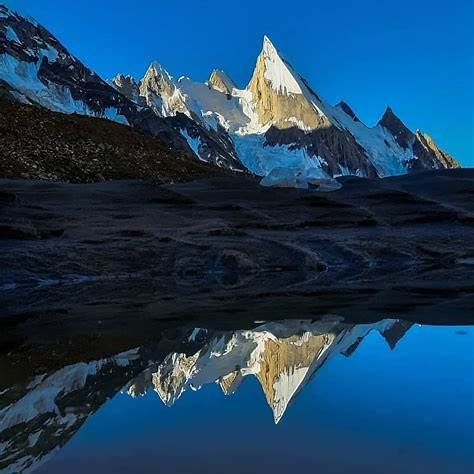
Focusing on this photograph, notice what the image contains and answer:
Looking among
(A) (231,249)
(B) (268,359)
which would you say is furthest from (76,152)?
(B) (268,359)

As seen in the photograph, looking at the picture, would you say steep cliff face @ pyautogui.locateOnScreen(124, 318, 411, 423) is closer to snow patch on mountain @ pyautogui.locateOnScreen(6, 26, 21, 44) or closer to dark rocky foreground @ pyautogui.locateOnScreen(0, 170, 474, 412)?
dark rocky foreground @ pyautogui.locateOnScreen(0, 170, 474, 412)

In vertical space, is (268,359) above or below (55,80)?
below

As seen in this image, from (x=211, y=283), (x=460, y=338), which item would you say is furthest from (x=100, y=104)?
(x=460, y=338)

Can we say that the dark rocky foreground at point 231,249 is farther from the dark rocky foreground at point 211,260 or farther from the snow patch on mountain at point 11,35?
the snow patch on mountain at point 11,35

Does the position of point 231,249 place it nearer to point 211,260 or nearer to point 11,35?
point 211,260

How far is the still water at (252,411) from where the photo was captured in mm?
4719

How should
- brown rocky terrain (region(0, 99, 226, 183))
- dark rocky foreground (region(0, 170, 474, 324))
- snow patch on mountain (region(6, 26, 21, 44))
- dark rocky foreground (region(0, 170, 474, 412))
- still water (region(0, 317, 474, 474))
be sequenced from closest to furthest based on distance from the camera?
still water (region(0, 317, 474, 474)) → dark rocky foreground (region(0, 170, 474, 412)) → dark rocky foreground (region(0, 170, 474, 324)) → brown rocky terrain (region(0, 99, 226, 183)) → snow patch on mountain (region(6, 26, 21, 44))

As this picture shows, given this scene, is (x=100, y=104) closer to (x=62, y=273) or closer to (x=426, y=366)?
(x=62, y=273)

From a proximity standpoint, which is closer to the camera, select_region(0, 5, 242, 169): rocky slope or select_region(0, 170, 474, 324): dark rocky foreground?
select_region(0, 170, 474, 324): dark rocky foreground

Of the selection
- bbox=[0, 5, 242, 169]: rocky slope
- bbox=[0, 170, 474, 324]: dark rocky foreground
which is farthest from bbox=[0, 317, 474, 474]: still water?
bbox=[0, 5, 242, 169]: rocky slope

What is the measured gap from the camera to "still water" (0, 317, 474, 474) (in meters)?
4.72

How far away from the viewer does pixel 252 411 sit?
19.5 ft

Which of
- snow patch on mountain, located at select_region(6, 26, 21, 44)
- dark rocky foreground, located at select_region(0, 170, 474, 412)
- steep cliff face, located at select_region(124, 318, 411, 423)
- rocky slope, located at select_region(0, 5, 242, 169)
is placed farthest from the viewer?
snow patch on mountain, located at select_region(6, 26, 21, 44)

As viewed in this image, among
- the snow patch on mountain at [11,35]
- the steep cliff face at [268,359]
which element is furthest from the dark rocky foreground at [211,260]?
the snow patch on mountain at [11,35]
